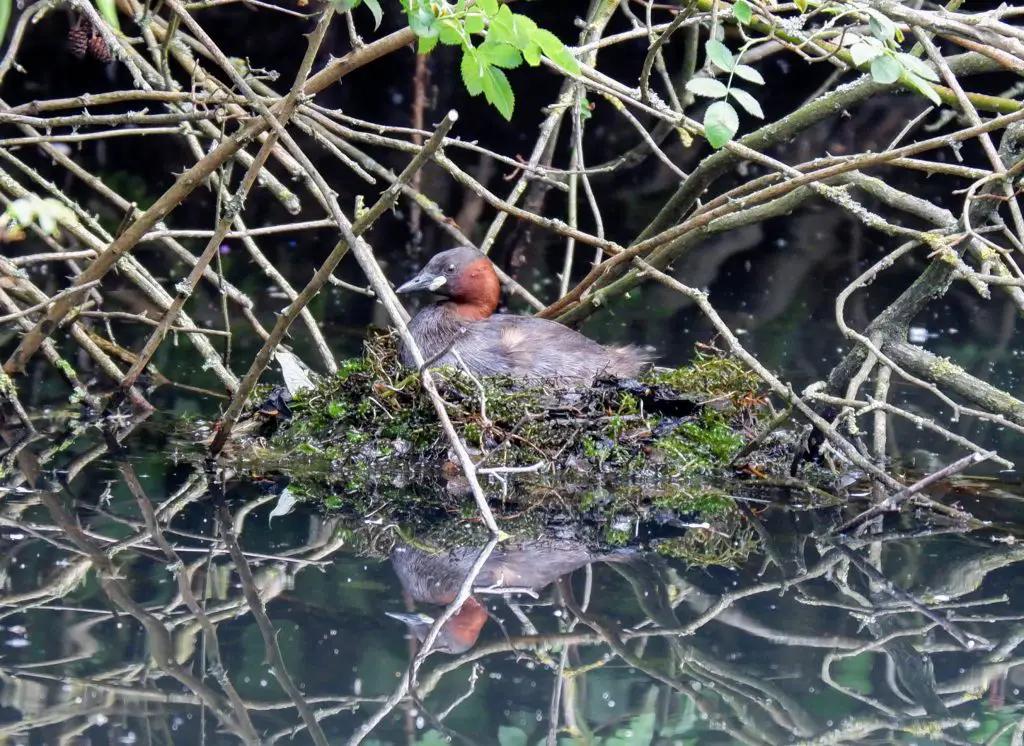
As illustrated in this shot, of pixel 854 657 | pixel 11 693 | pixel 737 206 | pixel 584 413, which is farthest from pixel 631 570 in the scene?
pixel 11 693

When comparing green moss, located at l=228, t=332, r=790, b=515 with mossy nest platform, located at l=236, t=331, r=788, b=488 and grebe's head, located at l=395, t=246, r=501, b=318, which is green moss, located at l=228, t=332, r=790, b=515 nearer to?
mossy nest platform, located at l=236, t=331, r=788, b=488

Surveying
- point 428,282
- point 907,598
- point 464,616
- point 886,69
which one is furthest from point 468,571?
point 428,282

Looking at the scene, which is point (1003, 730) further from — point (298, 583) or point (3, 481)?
point (3, 481)

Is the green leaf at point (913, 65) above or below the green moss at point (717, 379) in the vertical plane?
above

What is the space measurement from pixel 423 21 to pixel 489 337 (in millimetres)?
2846

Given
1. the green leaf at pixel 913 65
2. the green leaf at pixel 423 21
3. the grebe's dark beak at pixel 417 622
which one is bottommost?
the grebe's dark beak at pixel 417 622

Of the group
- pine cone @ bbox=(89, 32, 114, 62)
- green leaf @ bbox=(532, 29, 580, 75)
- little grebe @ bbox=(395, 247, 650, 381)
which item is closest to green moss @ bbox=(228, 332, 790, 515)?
little grebe @ bbox=(395, 247, 650, 381)

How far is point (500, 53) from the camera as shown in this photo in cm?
325

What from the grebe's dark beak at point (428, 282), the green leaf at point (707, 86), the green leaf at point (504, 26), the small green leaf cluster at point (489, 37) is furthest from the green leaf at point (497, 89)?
the grebe's dark beak at point (428, 282)

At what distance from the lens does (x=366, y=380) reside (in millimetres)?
5430

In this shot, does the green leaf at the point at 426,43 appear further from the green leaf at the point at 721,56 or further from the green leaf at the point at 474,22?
the green leaf at the point at 721,56

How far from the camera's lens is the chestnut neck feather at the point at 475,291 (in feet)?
20.4

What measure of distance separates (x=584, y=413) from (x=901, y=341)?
1211mm

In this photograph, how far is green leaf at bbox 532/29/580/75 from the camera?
3.11 metres
